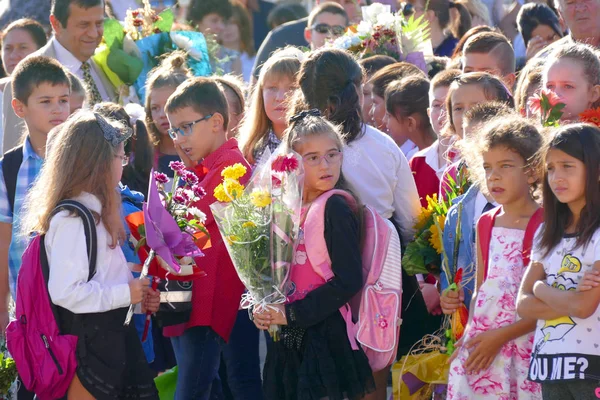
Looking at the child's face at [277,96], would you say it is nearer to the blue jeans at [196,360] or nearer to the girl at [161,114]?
the girl at [161,114]

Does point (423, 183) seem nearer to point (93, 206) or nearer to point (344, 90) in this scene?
point (344, 90)

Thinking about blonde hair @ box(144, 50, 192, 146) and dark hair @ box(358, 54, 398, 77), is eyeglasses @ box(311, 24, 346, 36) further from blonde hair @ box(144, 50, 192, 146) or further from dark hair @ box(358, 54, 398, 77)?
blonde hair @ box(144, 50, 192, 146)

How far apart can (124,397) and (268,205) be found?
3.81 feet

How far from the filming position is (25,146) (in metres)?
5.89

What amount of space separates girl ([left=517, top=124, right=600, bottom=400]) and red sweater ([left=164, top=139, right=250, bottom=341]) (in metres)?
1.75

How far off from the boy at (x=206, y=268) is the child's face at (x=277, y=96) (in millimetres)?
348

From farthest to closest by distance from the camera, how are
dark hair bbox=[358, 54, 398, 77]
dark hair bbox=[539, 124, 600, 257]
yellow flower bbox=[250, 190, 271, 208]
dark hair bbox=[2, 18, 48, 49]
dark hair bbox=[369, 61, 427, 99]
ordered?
dark hair bbox=[2, 18, 48, 49]
dark hair bbox=[358, 54, 398, 77]
dark hair bbox=[369, 61, 427, 99]
yellow flower bbox=[250, 190, 271, 208]
dark hair bbox=[539, 124, 600, 257]

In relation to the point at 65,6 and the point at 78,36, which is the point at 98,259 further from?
the point at 65,6

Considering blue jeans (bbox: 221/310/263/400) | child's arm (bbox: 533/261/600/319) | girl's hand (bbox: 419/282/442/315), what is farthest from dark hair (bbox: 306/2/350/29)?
child's arm (bbox: 533/261/600/319)

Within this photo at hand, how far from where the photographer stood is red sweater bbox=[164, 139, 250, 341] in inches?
211

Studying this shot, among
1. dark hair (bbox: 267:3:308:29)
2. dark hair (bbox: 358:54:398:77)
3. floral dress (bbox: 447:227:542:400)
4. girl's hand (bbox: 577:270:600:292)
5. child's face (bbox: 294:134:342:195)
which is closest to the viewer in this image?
girl's hand (bbox: 577:270:600:292)

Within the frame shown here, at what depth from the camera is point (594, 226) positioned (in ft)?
13.7

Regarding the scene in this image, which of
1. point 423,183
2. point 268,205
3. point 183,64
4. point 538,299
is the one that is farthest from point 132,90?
point 538,299

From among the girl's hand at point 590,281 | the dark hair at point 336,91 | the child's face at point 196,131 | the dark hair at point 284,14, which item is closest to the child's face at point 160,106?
the child's face at point 196,131
